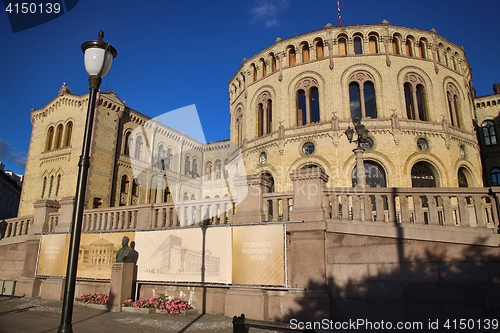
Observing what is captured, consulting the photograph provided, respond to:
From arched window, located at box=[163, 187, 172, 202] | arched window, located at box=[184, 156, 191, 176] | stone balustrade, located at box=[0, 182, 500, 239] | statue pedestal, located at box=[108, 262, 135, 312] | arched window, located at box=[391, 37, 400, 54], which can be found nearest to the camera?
stone balustrade, located at box=[0, 182, 500, 239]

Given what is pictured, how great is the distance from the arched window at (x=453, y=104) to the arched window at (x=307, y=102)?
964cm

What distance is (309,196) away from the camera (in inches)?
387

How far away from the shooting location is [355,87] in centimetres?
2369

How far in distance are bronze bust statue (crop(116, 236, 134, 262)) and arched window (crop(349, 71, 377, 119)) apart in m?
17.2

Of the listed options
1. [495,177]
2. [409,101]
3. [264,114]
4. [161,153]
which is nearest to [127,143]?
[161,153]

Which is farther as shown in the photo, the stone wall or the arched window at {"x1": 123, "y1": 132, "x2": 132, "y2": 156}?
the arched window at {"x1": 123, "y1": 132, "x2": 132, "y2": 156}

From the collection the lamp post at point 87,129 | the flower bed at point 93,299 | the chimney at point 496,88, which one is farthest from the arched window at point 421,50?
the flower bed at point 93,299

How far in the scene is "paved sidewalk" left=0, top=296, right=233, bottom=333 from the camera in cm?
816

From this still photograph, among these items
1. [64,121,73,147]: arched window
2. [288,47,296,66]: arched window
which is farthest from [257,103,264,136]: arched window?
[64,121,73,147]: arched window

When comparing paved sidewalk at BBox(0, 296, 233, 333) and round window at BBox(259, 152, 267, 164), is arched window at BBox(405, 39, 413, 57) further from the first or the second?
paved sidewalk at BBox(0, 296, 233, 333)

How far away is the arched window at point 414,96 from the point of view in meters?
23.0

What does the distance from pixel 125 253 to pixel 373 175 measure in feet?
53.9

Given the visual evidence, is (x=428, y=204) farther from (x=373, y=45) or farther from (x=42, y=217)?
(x=373, y=45)

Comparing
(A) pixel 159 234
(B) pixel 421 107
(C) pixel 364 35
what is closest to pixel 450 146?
(B) pixel 421 107
